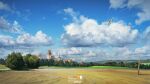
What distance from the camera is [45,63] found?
490ft

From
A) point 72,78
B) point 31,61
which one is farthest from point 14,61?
point 72,78

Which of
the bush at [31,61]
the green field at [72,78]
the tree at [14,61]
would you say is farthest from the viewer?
the bush at [31,61]

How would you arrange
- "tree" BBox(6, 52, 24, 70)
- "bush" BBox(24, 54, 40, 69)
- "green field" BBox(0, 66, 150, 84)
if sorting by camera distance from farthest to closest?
"bush" BBox(24, 54, 40, 69) → "tree" BBox(6, 52, 24, 70) → "green field" BBox(0, 66, 150, 84)

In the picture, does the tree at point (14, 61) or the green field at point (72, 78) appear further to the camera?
the tree at point (14, 61)

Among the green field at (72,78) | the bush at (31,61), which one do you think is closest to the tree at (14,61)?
the bush at (31,61)

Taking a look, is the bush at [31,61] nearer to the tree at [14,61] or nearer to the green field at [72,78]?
the tree at [14,61]

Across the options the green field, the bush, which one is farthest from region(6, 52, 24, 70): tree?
the green field

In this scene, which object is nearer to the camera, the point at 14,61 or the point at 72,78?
the point at 72,78

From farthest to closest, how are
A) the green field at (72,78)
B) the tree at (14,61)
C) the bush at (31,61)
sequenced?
the bush at (31,61)
the tree at (14,61)
the green field at (72,78)

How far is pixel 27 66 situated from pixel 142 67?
40.2 metres

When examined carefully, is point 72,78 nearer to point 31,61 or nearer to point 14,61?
point 14,61

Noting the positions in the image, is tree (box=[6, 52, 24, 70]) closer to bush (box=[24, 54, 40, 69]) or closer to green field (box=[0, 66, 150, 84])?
bush (box=[24, 54, 40, 69])

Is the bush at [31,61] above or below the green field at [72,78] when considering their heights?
above

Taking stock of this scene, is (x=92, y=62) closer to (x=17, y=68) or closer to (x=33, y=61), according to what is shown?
(x=33, y=61)
